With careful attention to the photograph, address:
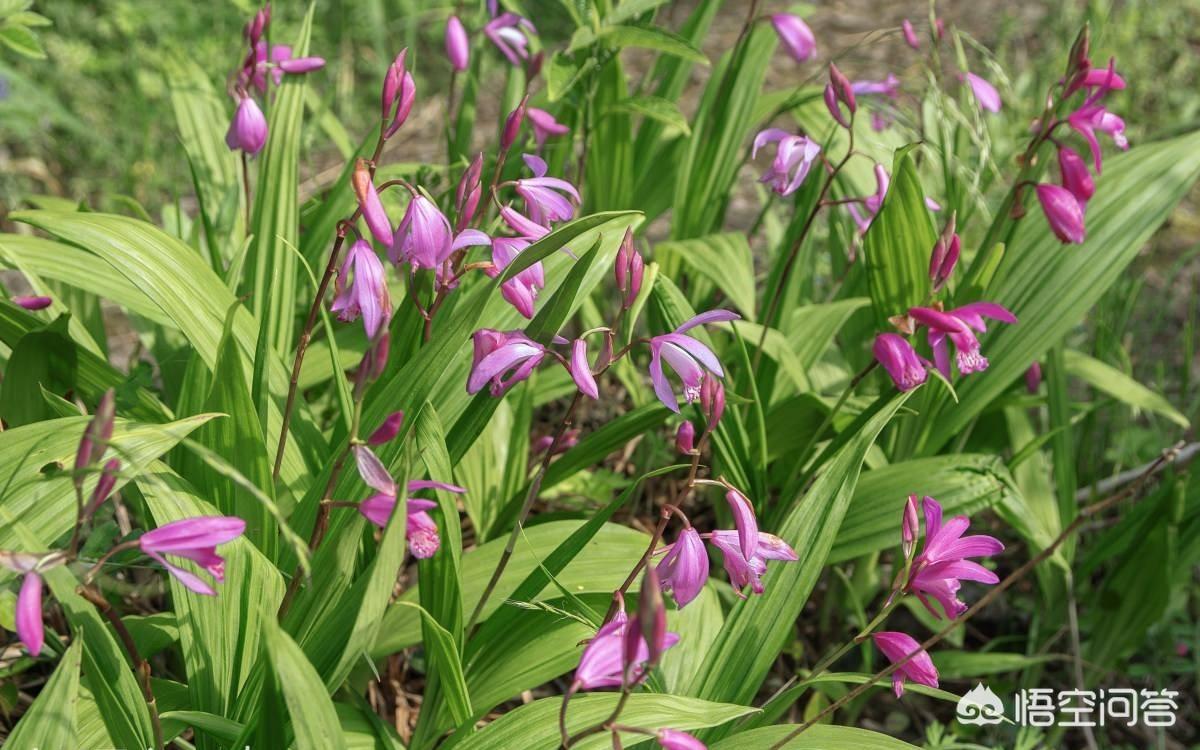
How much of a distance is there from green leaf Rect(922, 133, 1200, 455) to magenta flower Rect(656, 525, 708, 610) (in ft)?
3.34

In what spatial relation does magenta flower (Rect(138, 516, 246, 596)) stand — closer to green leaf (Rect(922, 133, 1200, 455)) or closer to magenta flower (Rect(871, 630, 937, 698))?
magenta flower (Rect(871, 630, 937, 698))

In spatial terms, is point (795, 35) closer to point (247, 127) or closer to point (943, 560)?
point (247, 127)

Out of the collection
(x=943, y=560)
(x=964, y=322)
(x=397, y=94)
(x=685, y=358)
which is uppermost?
(x=397, y=94)

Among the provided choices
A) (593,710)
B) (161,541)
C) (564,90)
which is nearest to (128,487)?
(161,541)

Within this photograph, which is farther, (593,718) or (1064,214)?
(1064,214)

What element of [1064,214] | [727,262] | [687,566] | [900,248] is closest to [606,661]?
[687,566]

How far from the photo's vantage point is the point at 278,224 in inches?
85.8

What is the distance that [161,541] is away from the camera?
3.85 ft

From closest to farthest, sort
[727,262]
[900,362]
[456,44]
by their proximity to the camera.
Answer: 1. [900,362]
2. [727,262]
3. [456,44]

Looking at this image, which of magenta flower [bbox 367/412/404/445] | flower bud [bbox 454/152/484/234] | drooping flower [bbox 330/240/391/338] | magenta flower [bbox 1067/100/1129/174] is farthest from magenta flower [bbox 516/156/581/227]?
magenta flower [bbox 1067/100/1129/174]

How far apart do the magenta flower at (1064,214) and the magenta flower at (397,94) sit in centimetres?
106

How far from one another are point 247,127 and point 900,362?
127 centimetres

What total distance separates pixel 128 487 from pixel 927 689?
1.36 metres

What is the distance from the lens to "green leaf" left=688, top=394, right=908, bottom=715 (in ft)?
5.41
